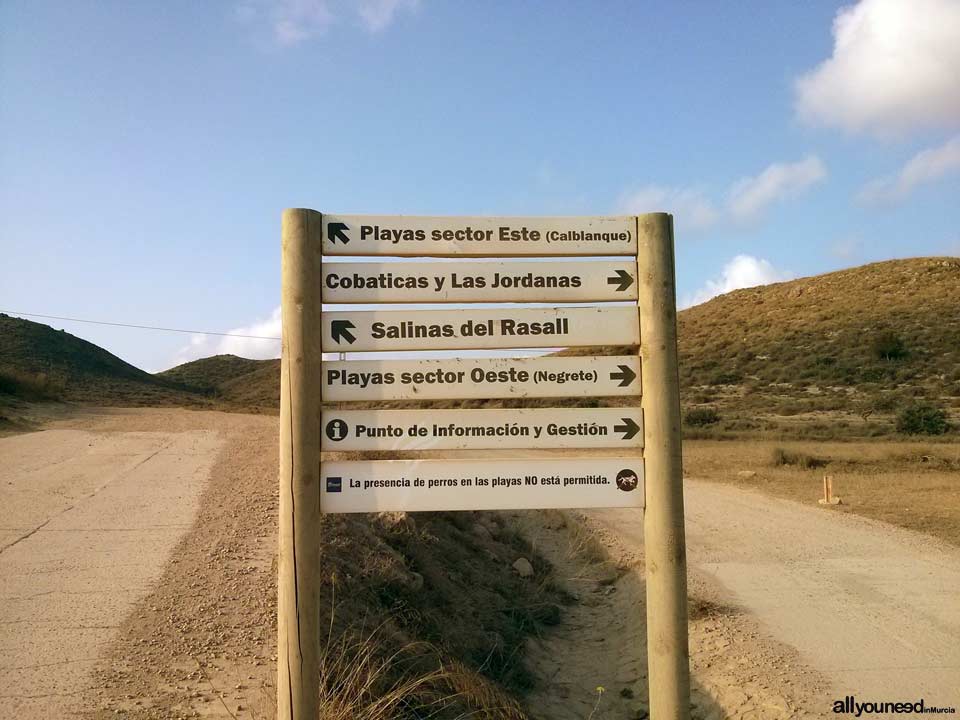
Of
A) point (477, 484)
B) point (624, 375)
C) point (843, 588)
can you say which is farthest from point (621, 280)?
point (843, 588)

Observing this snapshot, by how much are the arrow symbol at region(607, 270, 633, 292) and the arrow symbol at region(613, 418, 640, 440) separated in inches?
25.9

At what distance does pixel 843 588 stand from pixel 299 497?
7.10m

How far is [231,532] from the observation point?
7.41 metres

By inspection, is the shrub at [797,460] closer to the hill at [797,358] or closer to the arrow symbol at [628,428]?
the hill at [797,358]

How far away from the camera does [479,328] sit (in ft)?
12.5

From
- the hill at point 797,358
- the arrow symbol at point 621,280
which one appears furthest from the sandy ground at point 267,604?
the hill at point 797,358

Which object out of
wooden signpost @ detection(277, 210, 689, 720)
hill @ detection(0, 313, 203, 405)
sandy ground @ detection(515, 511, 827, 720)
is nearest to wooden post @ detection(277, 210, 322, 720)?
wooden signpost @ detection(277, 210, 689, 720)

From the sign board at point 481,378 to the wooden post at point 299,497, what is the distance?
0.49 feet

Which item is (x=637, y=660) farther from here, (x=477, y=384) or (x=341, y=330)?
(x=341, y=330)

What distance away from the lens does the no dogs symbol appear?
3.78m

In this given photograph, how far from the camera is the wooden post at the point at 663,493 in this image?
3730 millimetres

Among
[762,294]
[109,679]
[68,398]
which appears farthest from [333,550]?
[762,294]

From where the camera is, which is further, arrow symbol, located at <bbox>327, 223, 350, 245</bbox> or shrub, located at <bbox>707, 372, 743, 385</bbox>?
shrub, located at <bbox>707, 372, 743, 385</bbox>

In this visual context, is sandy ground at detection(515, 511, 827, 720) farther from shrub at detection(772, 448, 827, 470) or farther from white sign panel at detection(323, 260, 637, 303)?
shrub at detection(772, 448, 827, 470)
